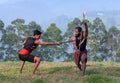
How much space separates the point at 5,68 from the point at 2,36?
1797 inches

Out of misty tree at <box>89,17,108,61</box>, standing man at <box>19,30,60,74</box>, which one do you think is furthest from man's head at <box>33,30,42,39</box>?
misty tree at <box>89,17,108,61</box>

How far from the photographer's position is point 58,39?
63.6m

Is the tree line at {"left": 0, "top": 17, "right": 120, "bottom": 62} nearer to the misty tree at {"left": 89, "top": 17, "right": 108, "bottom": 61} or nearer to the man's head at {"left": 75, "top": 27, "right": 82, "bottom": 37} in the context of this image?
the misty tree at {"left": 89, "top": 17, "right": 108, "bottom": 61}

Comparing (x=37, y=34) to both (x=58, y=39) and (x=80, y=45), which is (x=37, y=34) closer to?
(x=80, y=45)

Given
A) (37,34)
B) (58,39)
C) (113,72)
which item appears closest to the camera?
(37,34)

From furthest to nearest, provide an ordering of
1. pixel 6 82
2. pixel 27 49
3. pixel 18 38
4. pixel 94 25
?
pixel 94 25 → pixel 18 38 → pixel 27 49 → pixel 6 82

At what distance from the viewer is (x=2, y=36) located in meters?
63.2

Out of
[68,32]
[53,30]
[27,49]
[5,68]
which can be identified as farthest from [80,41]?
[68,32]

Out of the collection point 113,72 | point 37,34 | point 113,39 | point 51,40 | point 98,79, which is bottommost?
point 113,39

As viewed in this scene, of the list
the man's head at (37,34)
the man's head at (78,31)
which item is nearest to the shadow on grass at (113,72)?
the man's head at (78,31)

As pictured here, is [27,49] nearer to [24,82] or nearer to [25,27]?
[24,82]

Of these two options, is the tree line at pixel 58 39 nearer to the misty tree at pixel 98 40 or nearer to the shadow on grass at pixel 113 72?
the misty tree at pixel 98 40

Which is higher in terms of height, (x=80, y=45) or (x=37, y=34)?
(x=37, y=34)

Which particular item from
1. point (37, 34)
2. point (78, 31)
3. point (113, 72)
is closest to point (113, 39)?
point (113, 72)
